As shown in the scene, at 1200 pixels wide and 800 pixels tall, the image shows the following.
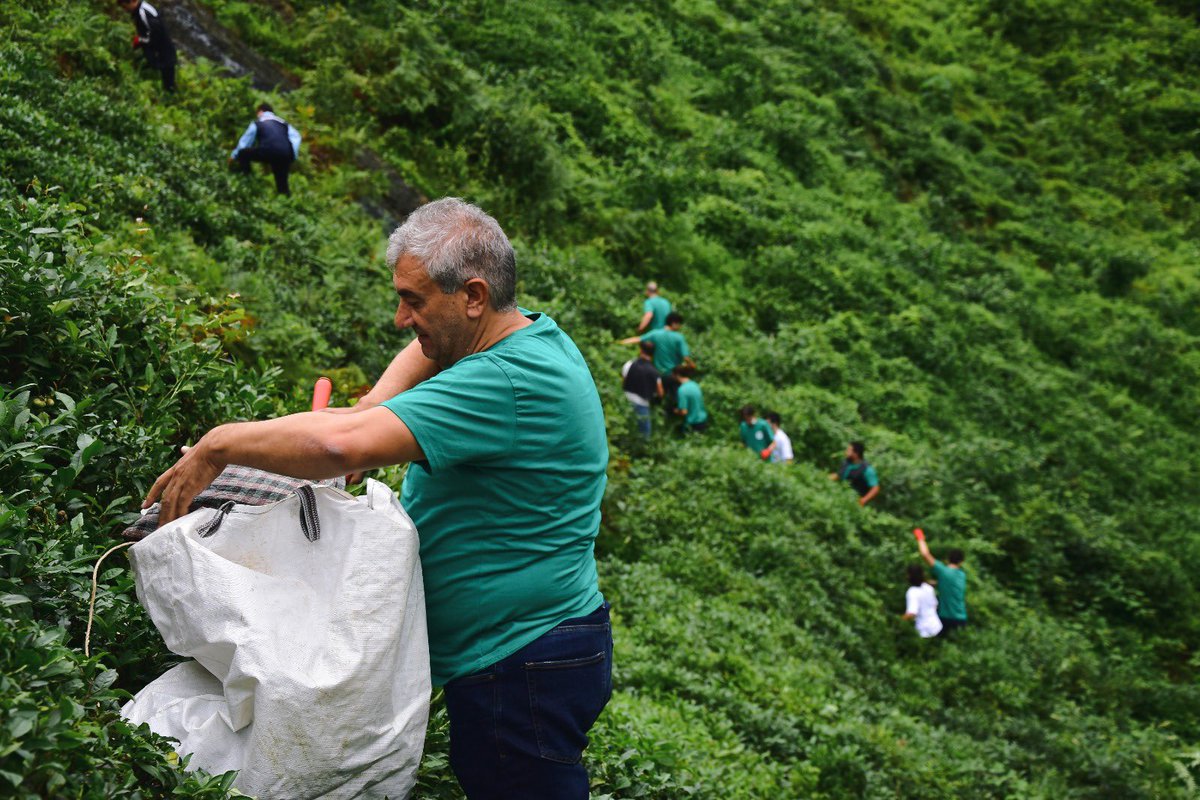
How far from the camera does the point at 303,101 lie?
13.1 meters

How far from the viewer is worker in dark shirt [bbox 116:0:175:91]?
36.0 ft

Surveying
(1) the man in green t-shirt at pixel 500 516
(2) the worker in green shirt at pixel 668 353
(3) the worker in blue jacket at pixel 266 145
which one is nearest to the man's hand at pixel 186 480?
(1) the man in green t-shirt at pixel 500 516

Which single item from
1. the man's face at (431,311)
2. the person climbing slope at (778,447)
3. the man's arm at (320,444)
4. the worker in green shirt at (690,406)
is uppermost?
the man's face at (431,311)

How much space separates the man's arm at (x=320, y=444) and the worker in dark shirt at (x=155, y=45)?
1004cm

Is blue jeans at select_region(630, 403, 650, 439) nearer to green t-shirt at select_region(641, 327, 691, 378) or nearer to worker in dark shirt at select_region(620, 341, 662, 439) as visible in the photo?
worker in dark shirt at select_region(620, 341, 662, 439)

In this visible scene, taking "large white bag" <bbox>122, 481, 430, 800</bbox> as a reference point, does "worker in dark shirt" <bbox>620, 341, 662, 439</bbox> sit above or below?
below

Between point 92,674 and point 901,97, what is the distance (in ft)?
85.5

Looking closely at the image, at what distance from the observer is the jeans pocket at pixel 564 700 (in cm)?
269

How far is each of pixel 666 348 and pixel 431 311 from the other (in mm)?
10277

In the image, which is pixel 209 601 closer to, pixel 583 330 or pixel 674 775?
pixel 674 775

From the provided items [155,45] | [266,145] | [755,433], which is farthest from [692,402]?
[155,45]

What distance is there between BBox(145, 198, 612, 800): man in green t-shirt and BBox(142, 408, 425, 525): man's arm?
0.11 metres

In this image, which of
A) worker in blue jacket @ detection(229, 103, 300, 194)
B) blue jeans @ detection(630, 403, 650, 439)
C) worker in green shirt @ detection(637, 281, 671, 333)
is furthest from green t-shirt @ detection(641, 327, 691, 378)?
worker in blue jacket @ detection(229, 103, 300, 194)

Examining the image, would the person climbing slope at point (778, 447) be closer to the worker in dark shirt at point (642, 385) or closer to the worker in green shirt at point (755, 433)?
the worker in green shirt at point (755, 433)
